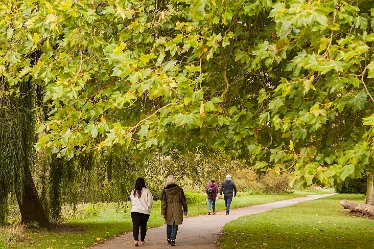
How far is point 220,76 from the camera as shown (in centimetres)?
927

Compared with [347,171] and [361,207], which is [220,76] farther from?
[361,207]

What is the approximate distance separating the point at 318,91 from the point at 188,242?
28.9ft

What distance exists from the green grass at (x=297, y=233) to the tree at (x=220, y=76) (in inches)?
257

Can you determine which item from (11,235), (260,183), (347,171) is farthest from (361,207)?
(260,183)

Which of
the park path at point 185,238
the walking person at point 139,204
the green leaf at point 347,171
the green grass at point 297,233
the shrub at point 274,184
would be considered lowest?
the green grass at point 297,233

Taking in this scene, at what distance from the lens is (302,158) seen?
6891 mm

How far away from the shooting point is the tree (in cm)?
640

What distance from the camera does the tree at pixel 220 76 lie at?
6.40 meters

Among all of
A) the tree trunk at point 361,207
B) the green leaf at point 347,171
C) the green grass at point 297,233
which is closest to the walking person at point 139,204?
the green grass at point 297,233

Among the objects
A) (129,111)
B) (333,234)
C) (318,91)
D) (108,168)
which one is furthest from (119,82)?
(333,234)

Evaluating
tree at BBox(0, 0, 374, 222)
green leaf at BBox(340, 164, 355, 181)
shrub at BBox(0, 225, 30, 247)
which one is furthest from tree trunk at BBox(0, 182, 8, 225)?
green leaf at BBox(340, 164, 355, 181)

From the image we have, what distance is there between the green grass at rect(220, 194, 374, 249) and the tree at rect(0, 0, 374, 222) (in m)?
6.54

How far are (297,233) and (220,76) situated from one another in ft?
36.9

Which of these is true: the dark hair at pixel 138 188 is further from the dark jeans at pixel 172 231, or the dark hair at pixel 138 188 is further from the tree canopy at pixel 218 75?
the tree canopy at pixel 218 75
